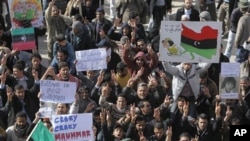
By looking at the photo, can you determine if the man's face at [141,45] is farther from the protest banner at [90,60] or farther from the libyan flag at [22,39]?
the libyan flag at [22,39]

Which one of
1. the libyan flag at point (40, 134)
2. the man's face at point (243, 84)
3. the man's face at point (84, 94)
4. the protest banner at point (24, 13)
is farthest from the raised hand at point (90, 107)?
the protest banner at point (24, 13)

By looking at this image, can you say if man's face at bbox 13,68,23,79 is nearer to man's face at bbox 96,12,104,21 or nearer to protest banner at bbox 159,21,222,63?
protest banner at bbox 159,21,222,63

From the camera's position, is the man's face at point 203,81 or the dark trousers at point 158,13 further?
the dark trousers at point 158,13

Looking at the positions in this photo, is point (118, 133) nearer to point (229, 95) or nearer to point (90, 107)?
point (90, 107)

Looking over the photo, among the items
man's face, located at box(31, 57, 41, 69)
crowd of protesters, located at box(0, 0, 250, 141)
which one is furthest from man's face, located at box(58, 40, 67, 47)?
man's face, located at box(31, 57, 41, 69)

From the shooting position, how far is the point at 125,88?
1105cm

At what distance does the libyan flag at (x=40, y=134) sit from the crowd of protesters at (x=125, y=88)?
86 centimetres

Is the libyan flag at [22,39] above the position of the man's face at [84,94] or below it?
above

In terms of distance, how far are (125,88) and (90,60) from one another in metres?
0.84

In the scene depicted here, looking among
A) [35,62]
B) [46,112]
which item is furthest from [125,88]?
[35,62]

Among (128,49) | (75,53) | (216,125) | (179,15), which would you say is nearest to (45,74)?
(75,53)

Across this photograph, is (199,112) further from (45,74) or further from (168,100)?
(45,74)

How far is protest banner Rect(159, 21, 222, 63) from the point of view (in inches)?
440

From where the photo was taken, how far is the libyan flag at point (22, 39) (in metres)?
12.5
